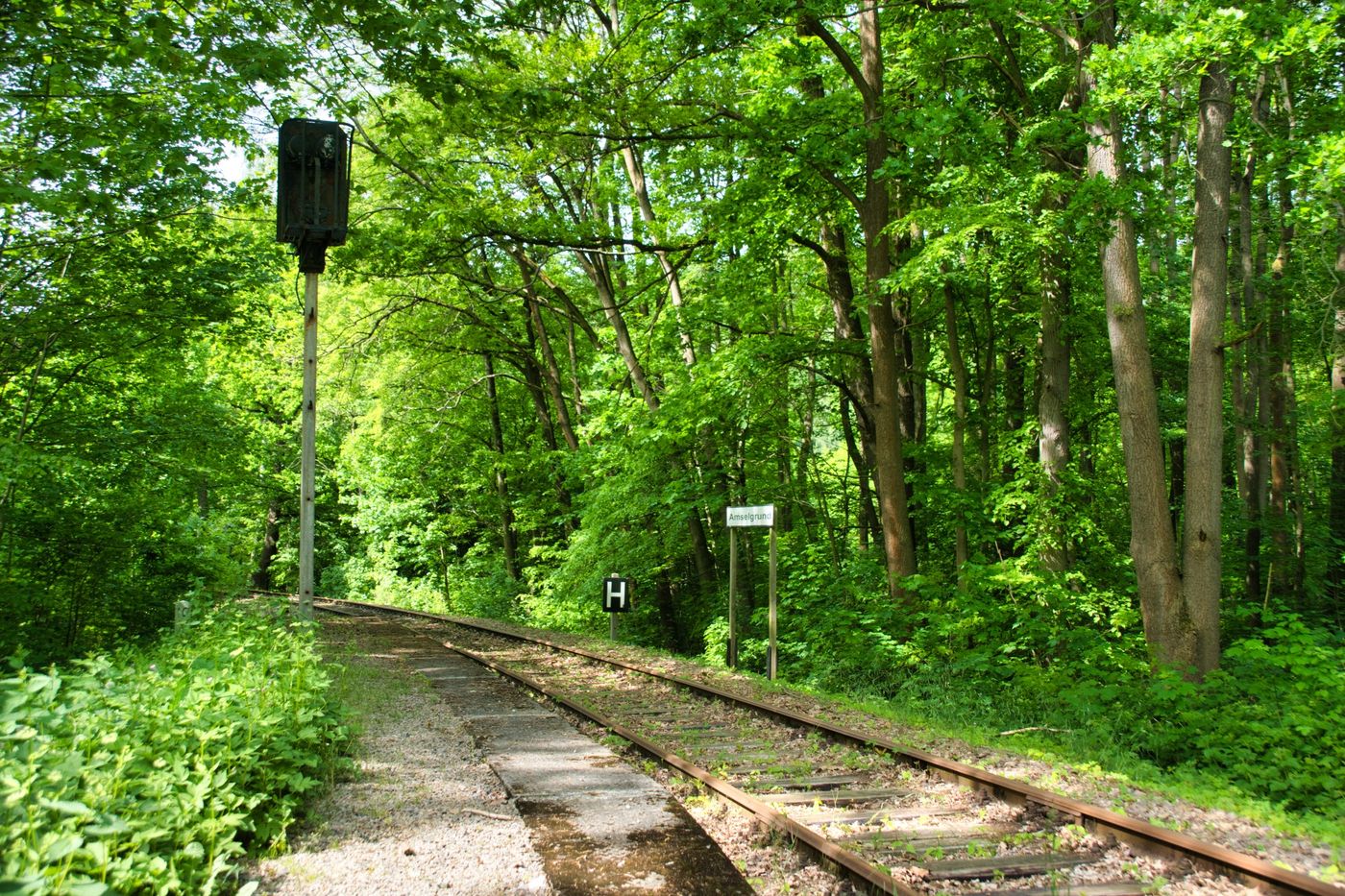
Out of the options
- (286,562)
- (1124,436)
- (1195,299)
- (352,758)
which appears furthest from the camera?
(286,562)

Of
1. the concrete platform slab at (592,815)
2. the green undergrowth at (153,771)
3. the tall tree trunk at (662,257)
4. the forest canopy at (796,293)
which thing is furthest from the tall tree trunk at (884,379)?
the green undergrowth at (153,771)

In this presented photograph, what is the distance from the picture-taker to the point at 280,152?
7793 mm

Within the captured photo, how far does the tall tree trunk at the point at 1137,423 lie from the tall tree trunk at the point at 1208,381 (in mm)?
188

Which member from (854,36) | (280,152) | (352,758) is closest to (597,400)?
(854,36)

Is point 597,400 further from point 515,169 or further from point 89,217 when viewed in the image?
point 89,217

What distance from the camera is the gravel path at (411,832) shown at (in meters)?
4.24

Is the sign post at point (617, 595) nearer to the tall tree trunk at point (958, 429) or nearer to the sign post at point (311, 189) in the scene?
the tall tree trunk at point (958, 429)

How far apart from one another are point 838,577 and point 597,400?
6.80m

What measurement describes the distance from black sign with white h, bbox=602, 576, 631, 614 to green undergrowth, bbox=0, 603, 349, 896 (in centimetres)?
942

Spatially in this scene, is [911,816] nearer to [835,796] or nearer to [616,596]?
[835,796]

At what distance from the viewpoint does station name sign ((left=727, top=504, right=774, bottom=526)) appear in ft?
36.8

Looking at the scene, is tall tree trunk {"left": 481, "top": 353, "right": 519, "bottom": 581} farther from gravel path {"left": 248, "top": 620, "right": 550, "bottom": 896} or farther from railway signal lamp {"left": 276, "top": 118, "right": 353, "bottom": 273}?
gravel path {"left": 248, "top": 620, "right": 550, "bottom": 896}

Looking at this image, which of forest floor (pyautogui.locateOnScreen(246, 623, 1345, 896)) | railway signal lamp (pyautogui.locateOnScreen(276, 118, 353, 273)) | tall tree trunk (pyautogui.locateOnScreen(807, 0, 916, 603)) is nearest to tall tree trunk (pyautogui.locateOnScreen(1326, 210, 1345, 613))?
tall tree trunk (pyautogui.locateOnScreen(807, 0, 916, 603))

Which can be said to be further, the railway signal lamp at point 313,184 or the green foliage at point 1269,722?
the railway signal lamp at point 313,184
